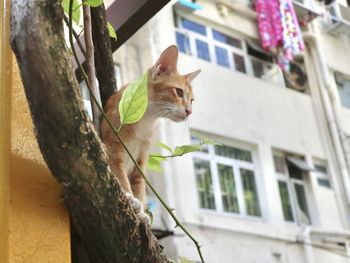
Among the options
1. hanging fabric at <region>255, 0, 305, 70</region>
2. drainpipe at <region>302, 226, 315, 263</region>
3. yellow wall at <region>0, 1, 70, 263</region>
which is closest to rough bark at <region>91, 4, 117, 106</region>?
yellow wall at <region>0, 1, 70, 263</region>

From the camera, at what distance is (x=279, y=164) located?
7793mm

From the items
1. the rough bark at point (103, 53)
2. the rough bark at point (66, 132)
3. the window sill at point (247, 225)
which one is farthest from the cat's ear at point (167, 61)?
the window sill at point (247, 225)

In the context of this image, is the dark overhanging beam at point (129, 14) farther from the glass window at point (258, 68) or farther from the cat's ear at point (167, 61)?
the glass window at point (258, 68)

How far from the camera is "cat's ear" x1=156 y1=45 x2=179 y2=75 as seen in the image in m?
1.61

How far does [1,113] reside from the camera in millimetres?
877

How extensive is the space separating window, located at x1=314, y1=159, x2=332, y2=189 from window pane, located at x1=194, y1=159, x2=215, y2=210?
7.02 feet

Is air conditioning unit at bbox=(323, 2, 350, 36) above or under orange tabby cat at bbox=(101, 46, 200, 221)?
above

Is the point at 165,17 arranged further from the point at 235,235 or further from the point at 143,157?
the point at 143,157

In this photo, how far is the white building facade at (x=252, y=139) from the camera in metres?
6.41

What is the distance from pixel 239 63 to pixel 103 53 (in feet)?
23.2

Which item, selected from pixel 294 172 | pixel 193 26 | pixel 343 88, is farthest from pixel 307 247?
pixel 193 26

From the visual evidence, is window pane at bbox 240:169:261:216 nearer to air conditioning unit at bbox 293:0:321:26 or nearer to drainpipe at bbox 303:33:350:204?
drainpipe at bbox 303:33:350:204

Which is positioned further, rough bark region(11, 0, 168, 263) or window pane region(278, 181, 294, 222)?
window pane region(278, 181, 294, 222)

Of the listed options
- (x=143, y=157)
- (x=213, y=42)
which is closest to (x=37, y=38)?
(x=143, y=157)
